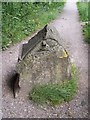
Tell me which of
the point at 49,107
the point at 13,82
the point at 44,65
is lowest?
the point at 49,107

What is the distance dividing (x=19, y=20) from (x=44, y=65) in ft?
17.4

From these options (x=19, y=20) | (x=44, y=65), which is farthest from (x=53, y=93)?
(x=19, y=20)

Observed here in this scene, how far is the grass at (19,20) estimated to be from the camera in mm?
9555

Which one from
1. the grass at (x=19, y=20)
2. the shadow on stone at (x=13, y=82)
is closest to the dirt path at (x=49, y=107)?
the shadow on stone at (x=13, y=82)

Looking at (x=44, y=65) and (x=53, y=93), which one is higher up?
(x=44, y=65)

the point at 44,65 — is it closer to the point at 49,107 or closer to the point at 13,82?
the point at 13,82

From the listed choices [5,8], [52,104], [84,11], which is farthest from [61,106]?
[84,11]

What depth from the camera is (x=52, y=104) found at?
5.73 meters

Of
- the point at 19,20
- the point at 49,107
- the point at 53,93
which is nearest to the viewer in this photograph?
the point at 49,107

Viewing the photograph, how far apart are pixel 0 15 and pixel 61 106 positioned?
549 cm

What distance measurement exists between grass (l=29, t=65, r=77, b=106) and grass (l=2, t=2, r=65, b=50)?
3009mm

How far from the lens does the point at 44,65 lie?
241 inches

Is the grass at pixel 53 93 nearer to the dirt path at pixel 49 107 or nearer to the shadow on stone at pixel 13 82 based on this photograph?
the dirt path at pixel 49 107

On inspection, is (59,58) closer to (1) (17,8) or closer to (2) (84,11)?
(1) (17,8)
